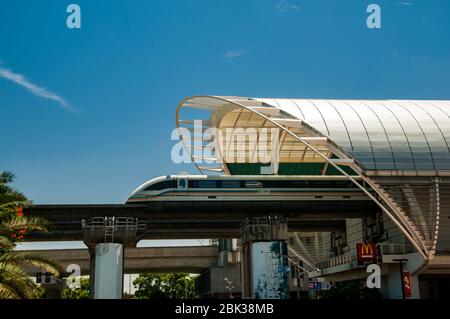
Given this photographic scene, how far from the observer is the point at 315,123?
52438mm

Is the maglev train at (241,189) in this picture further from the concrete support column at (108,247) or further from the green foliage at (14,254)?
the green foliage at (14,254)

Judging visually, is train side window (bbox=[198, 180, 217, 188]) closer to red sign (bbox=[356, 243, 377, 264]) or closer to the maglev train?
the maglev train

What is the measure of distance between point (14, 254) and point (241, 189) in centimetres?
3533

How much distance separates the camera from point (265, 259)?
54.2 m

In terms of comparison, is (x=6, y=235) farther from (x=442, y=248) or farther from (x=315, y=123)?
(x=442, y=248)

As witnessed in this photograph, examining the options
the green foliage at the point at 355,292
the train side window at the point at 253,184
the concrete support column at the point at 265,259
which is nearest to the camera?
the green foliage at the point at 355,292

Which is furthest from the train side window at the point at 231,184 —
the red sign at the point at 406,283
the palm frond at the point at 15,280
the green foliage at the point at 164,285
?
the green foliage at the point at 164,285

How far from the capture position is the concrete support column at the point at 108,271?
52156mm

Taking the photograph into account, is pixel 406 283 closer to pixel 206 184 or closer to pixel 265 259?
pixel 265 259

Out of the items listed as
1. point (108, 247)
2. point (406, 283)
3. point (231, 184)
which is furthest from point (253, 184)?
point (406, 283)

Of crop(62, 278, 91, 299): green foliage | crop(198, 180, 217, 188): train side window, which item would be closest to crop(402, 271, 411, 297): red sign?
crop(198, 180, 217, 188): train side window

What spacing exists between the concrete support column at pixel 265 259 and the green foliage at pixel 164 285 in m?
60.5
